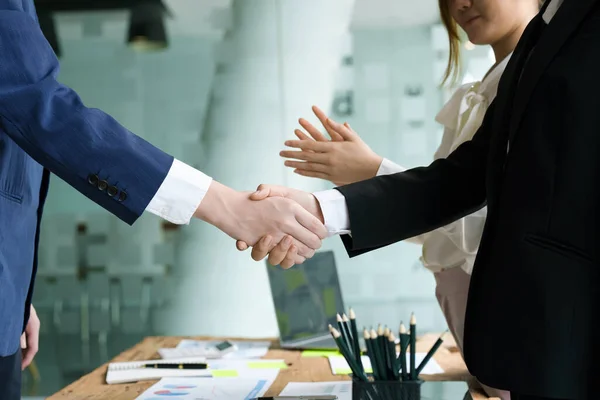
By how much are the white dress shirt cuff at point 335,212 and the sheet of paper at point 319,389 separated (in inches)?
12.9

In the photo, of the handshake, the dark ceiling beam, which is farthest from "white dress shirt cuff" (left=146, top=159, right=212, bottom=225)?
the dark ceiling beam

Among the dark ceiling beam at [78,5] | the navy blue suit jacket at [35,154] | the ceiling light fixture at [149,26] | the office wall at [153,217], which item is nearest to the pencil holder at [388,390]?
the navy blue suit jacket at [35,154]

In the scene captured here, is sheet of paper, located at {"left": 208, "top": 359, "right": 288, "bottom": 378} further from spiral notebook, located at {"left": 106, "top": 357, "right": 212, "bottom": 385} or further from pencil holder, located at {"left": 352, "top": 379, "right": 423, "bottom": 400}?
pencil holder, located at {"left": 352, "top": 379, "right": 423, "bottom": 400}

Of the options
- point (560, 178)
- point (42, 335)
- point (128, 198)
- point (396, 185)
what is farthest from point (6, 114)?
point (42, 335)

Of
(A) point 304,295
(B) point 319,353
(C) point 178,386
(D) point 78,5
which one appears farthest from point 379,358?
(D) point 78,5

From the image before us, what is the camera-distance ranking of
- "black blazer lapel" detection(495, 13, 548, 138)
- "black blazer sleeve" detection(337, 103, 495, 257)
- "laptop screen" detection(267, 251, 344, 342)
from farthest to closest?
"laptop screen" detection(267, 251, 344, 342) < "black blazer sleeve" detection(337, 103, 495, 257) < "black blazer lapel" detection(495, 13, 548, 138)

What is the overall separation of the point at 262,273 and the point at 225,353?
2.24m

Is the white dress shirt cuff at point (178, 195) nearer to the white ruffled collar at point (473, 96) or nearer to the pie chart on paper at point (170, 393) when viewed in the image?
the pie chart on paper at point (170, 393)

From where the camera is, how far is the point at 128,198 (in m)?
1.29

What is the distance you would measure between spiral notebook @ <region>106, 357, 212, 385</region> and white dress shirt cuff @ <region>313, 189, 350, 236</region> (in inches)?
20.2

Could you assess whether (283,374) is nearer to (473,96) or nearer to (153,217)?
(473,96)

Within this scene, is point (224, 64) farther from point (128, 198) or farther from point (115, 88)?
point (128, 198)

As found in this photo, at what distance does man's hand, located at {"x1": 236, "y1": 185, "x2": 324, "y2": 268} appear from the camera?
5.23 ft

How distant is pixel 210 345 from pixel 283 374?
47 centimetres
